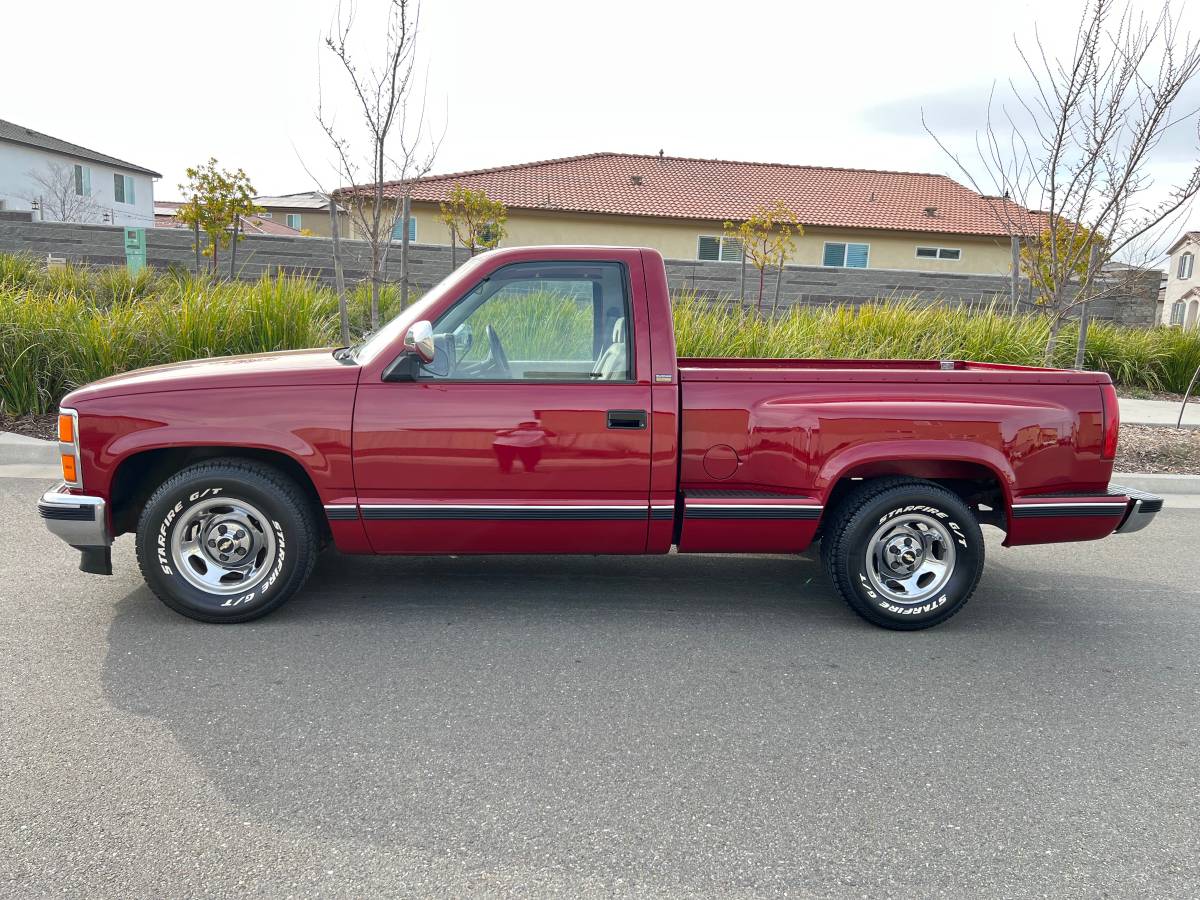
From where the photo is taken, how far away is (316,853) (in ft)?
9.21

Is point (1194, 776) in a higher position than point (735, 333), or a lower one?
lower

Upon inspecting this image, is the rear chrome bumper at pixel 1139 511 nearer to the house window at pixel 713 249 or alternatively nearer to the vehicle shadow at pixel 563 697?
the vehicle shadow at pixel 563 697

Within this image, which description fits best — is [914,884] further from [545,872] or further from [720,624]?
[720,624]

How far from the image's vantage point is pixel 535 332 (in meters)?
4.67

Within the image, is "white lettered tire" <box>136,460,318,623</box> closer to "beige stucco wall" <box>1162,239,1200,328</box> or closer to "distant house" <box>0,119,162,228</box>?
"distant house" <box>0,119,162,228</box>

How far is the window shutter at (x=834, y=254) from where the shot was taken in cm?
3312

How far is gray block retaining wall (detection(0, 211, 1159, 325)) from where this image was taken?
55.8 feet

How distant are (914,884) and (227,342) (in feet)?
29.1

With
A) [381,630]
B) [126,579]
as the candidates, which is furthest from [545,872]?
[126,579]

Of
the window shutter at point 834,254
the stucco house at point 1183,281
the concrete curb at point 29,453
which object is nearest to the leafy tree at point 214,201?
the concrete curb at point 29,453

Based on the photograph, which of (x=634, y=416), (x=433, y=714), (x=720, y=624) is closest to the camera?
(x=433, y=714)

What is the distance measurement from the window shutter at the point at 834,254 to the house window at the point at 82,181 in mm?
37030

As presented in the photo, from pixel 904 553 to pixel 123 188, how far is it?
58228mm

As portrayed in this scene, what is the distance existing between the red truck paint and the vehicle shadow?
1.52ft
